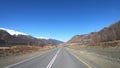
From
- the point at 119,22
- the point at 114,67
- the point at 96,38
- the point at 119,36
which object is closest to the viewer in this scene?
the point at 114,67

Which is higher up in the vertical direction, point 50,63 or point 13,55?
point 13,55

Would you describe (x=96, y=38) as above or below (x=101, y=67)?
above

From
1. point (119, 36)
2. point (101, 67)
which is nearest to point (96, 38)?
point (119, 36)

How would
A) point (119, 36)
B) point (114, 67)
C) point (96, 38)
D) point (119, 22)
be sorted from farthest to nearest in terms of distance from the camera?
point (119, 22) → point (96, 38) → point (119, 36) → point (114, 67)

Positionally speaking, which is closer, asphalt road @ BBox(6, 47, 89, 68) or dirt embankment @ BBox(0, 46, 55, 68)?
asphalt road @ BBox(6, 47, 89, 68)

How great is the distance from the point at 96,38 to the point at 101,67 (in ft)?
469

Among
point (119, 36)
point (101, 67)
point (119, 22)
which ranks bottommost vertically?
point (101, 67)

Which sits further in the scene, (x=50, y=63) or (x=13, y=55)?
(x=13, y=55)

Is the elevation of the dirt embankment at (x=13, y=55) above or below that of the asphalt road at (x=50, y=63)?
above

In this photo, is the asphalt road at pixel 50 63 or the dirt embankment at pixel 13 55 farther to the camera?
the dirt embankment at pixel 13 55

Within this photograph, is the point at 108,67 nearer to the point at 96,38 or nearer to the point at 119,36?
the point at 119,36

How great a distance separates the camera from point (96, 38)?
15788cm

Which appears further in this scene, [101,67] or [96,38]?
[96,38]

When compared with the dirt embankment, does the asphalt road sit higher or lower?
lower
